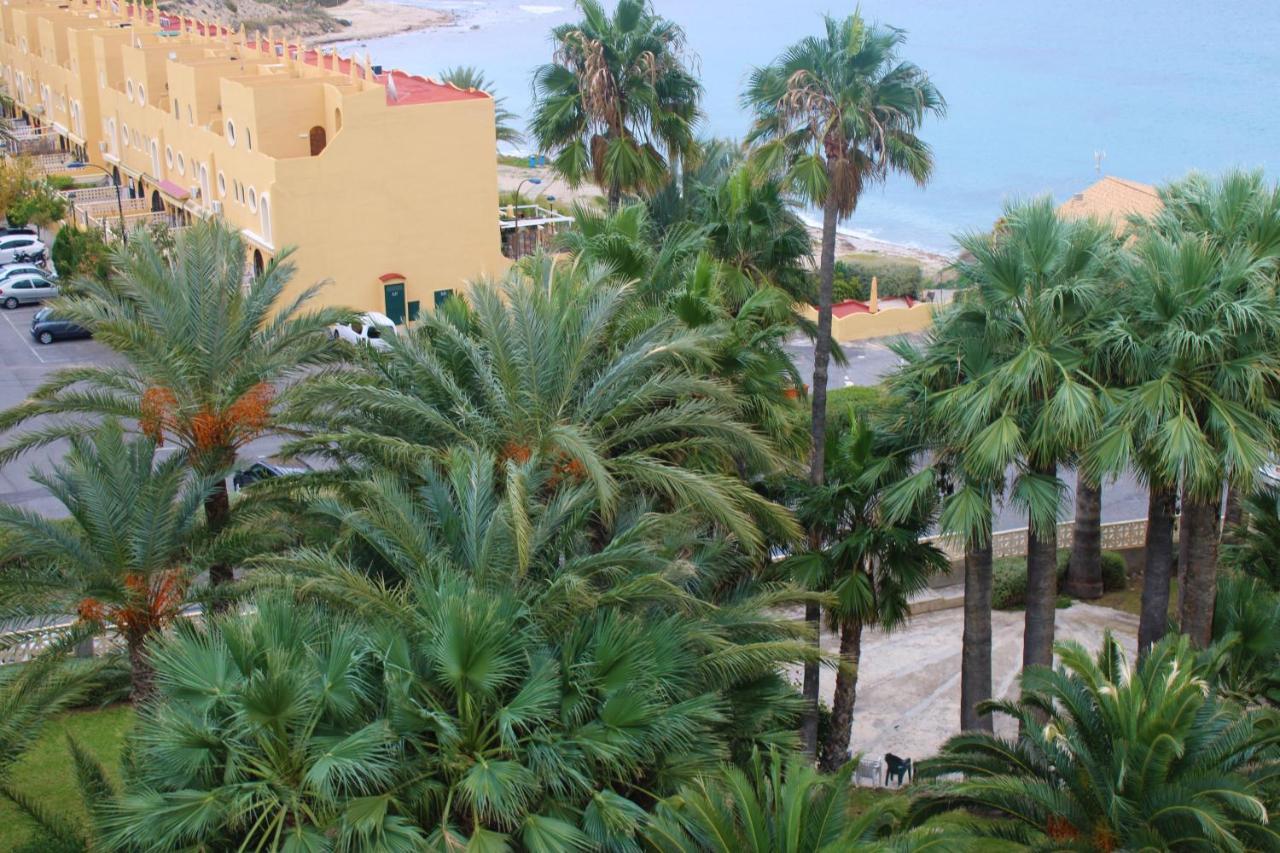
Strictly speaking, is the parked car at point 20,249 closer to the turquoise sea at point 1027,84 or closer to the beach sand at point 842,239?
the beach sand at point 842,239

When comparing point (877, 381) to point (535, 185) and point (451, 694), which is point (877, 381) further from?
point (535, 185)

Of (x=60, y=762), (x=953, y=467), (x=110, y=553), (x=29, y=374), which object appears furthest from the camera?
(x=29, y=374)

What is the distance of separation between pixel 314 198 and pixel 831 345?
22.6 meters

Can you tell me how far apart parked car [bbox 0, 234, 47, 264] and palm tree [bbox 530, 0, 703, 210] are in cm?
2532

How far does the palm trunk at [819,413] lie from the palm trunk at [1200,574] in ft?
14.2

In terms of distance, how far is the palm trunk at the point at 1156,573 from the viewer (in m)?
16.9

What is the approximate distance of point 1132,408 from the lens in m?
14.8

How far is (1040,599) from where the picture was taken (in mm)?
16828

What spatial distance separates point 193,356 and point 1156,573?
449 inches

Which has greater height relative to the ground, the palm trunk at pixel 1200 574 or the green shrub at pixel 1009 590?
the palm trunk at pixel 1200 574

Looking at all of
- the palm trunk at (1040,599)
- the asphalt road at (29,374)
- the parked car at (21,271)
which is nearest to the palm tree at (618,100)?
the asphalt road at (29,374)

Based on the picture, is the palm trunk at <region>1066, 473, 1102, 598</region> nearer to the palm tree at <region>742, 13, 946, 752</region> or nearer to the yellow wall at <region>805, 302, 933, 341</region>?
the palm tree at <region>742, 13, 946, 752</region>

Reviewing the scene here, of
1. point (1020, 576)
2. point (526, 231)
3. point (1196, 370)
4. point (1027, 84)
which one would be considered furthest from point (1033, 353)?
point (1027, 84)

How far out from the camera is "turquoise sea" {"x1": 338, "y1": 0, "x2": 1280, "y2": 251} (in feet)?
312
